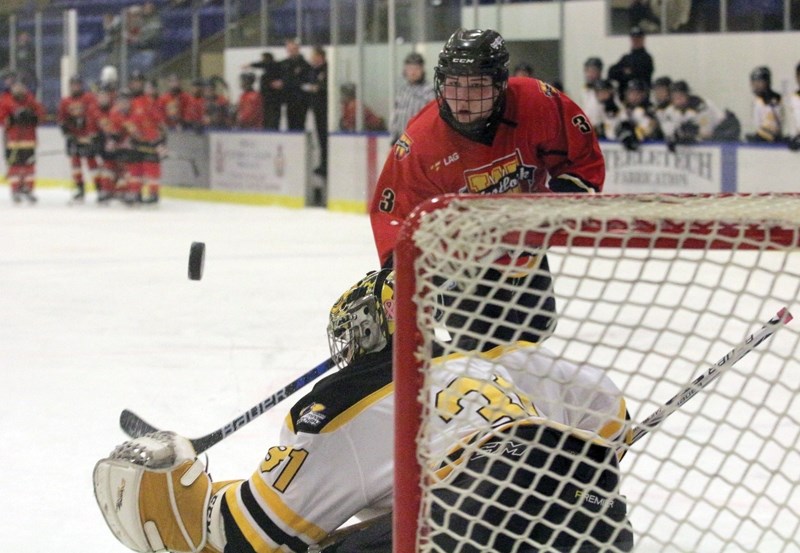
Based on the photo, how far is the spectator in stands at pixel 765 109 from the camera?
741 centimetres

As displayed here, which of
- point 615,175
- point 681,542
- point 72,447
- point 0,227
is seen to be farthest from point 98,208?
point 681,542

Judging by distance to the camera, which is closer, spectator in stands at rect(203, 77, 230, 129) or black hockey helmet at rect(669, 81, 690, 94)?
black hockey helmet at rect(669, 81, 690, 94)

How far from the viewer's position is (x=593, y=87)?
834cm

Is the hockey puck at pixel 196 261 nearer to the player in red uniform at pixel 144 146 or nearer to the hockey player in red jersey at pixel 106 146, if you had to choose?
the player in red uniform at pixel 144 146

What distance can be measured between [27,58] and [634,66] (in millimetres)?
7231

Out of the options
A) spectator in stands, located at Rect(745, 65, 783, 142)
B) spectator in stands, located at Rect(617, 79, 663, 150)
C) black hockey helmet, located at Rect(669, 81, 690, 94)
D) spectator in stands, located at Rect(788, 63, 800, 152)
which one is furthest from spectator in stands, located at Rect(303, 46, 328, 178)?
spectator in stands, located at Rect(788, 63, 800, 152)

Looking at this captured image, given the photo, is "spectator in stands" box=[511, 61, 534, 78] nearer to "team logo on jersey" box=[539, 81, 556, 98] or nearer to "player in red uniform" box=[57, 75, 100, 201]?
"player in red uniform" box=[57, 75, 100, 201]

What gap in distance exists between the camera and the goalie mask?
1.96 meters

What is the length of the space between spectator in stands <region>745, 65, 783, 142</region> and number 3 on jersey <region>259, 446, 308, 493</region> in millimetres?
5968

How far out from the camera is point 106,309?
16.8ft

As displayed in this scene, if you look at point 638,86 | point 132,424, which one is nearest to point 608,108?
point 638,86

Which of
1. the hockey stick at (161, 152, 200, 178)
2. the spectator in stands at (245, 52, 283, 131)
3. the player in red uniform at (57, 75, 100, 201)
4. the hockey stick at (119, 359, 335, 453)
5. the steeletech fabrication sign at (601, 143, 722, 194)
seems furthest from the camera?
the hockey stick at (161, 152, 200, 178)

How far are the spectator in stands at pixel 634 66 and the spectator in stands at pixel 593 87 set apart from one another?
90 mm

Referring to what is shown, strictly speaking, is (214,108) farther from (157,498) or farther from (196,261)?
(157,498)
